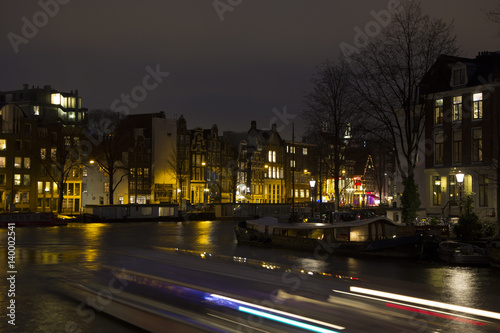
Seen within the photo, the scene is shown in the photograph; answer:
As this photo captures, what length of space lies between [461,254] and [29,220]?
1913 inches

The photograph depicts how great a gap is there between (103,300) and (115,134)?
7257cm

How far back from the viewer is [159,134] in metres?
97.1

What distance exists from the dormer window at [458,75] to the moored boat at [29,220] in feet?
143

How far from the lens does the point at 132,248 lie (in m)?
11.7

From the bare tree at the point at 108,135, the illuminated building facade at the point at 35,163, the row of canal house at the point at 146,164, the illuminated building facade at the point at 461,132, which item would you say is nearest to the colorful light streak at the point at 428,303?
the illuminated building facade at the point at 461,132

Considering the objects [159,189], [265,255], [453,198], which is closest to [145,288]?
[265,255]

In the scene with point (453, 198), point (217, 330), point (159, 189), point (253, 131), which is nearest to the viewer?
point (217, 330)

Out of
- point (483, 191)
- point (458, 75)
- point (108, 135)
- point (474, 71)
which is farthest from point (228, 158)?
point (483, 191)

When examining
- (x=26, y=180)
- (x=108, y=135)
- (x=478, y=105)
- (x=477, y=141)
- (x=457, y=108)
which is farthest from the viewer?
(x=26, y=180)

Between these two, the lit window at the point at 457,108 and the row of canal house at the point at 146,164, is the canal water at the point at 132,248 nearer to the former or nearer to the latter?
the lit window at the point at 457,108

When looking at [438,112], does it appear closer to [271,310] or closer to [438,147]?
[438,147]

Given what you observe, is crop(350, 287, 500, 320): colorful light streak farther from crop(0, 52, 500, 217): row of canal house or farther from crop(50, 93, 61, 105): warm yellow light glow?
crop(50, 93, 61, 105): warm yellow light glow

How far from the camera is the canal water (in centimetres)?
1257

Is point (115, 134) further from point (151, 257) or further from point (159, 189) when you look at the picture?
point (151, 257)
